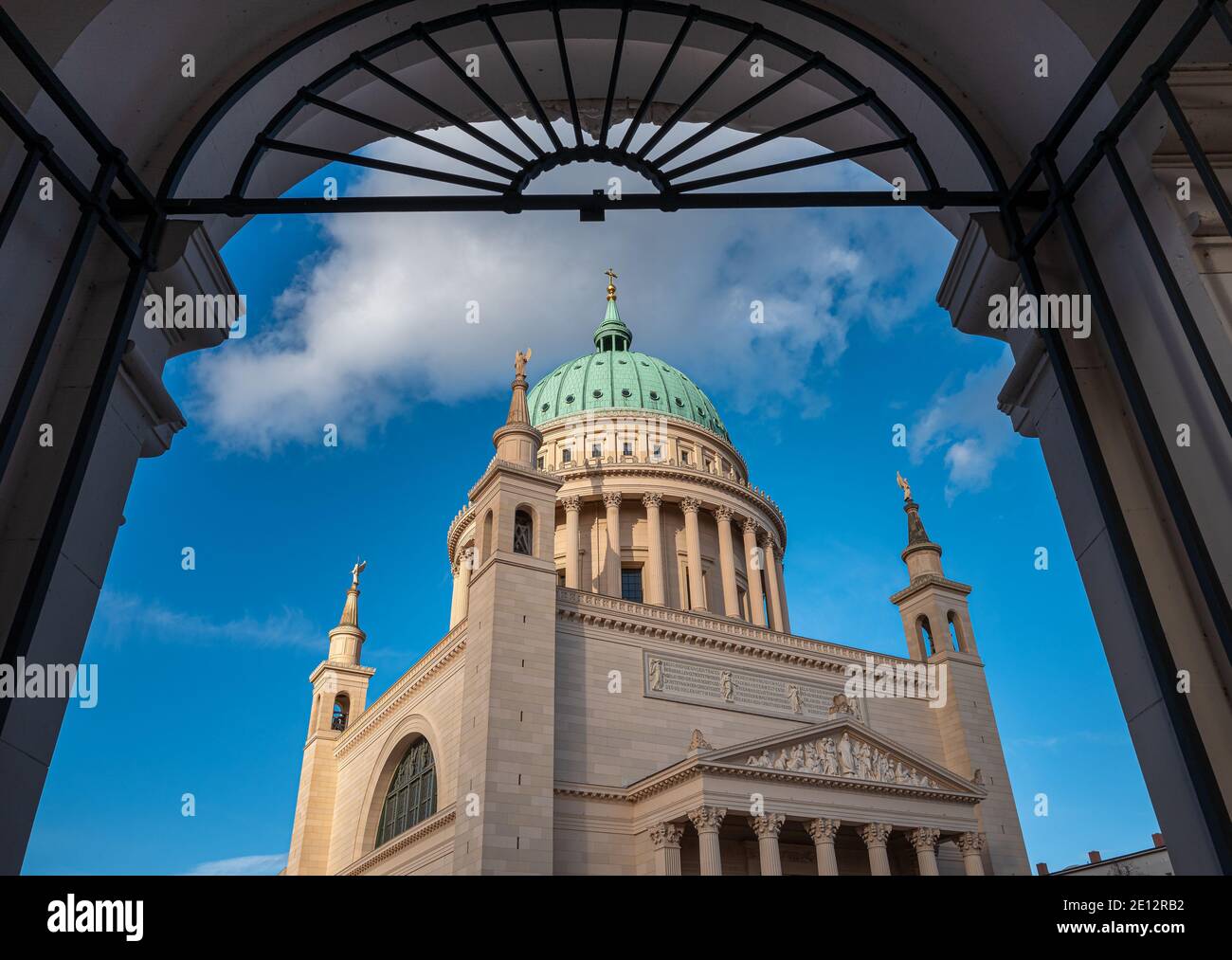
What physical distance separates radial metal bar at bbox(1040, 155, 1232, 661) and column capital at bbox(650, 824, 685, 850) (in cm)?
2168

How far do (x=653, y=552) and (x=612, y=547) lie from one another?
2026mm

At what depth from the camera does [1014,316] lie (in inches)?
222

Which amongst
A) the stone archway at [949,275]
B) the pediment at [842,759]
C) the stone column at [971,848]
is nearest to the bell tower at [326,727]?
the pediment at [842,759]

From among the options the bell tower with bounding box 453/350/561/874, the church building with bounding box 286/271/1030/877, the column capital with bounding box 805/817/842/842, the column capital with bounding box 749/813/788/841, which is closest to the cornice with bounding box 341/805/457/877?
the church building with bounding box 286/271/1030/877

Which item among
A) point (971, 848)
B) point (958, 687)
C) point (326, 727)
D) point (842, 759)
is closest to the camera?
point (842, 759)

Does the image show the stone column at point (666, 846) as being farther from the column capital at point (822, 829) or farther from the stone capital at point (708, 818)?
the column capital at point (822, 829)

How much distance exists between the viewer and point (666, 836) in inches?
947

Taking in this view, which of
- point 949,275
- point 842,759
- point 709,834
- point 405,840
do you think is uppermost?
point 842,759

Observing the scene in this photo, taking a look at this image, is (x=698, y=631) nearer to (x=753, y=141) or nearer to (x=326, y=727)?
(x=326, y=727)

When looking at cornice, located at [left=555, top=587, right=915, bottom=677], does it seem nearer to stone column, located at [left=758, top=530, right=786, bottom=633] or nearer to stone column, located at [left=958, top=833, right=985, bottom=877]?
stone column, located at [left=958, top=833, right=985, bottom=877]

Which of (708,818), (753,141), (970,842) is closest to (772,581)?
(970,842)

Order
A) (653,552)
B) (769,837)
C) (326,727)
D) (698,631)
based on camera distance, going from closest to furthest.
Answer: (769,837), (698,631), (326,727), (653,552)
